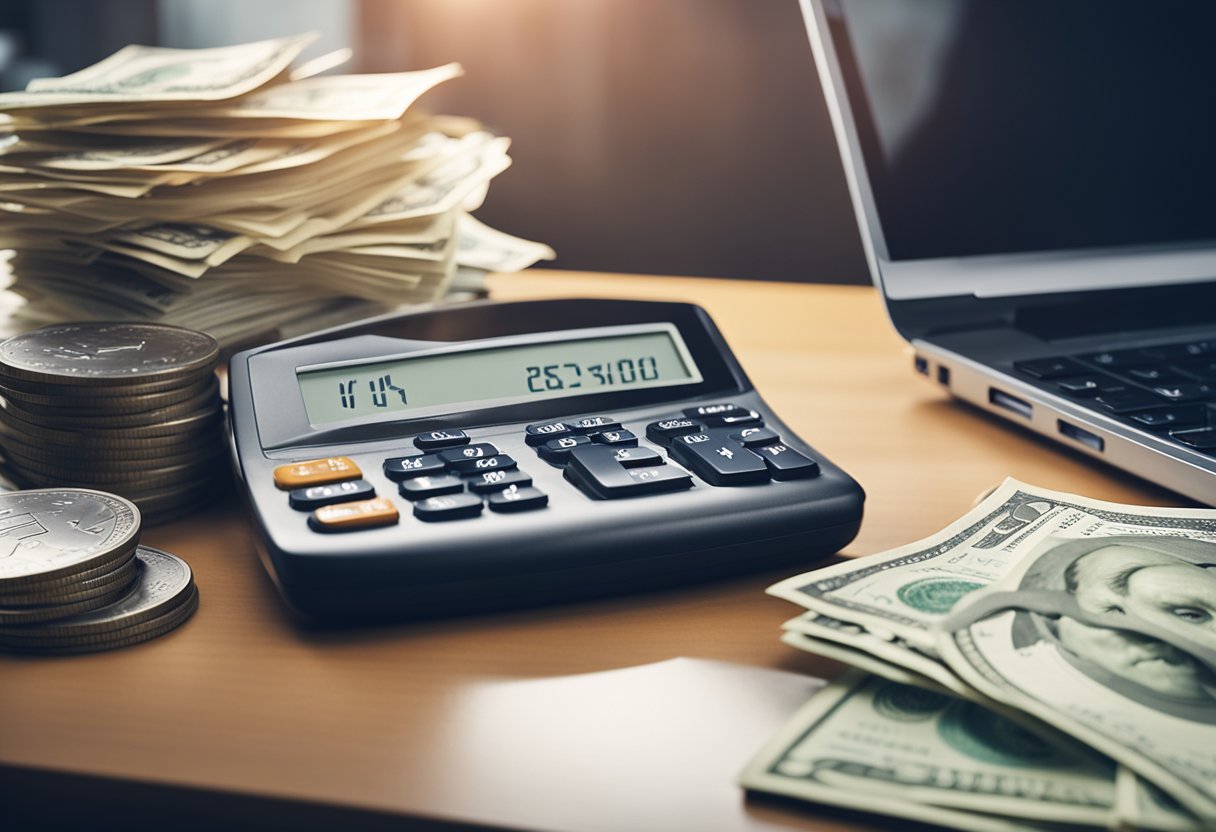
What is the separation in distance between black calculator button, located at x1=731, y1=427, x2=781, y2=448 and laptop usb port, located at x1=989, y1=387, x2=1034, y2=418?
0.65ft

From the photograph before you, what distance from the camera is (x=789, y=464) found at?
0.53 m

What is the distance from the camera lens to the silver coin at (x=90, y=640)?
1.40 ft

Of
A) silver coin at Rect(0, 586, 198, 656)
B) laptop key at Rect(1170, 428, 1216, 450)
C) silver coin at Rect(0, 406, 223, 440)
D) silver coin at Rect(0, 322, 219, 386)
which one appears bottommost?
silver coin at Rect(0, 586, 198, 656)

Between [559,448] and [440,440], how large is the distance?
0.19 feet

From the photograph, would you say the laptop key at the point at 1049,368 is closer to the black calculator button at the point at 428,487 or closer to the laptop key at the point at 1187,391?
the laptop key at the point at 1187,391

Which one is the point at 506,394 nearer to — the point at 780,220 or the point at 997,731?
the point at 997,731

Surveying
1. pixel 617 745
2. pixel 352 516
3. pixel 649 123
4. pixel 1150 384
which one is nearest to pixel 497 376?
pixel 352 516

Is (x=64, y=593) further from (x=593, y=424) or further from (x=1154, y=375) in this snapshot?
(x=1154, y=375)

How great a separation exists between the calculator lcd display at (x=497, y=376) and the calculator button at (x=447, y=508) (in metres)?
0.10

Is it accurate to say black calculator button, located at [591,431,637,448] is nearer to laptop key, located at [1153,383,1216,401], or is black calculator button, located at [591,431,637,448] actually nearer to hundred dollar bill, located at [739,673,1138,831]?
hundred dollar bill, located at [739,673,1138,831]

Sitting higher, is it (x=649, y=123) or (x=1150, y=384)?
(x=649, y=123)

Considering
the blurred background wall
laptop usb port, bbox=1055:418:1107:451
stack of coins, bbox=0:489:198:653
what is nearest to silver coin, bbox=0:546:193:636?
stack of coins, bbox=0:489:198:653

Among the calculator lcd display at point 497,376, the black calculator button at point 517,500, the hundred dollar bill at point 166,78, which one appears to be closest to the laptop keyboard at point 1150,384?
the calculator lcd display at point 497,376

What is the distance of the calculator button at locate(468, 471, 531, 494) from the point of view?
0.49 meters
